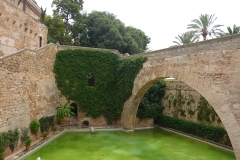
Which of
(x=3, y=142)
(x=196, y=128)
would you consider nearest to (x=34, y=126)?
(x=3, y=142)

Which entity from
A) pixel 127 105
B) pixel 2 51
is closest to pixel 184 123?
pixel 127 105

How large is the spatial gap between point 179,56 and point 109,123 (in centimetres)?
947

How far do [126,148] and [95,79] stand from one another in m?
7.33

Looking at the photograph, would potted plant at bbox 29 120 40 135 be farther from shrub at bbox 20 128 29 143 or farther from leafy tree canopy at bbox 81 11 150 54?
leafy tree canopy at bbox 81 11 150 54

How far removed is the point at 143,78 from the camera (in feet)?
46.7

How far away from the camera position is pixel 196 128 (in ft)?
46.5

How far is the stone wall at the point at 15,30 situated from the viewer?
1420 cm

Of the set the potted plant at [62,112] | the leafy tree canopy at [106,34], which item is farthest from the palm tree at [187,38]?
the potted plant at [62,112]

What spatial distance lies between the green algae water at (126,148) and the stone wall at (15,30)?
7788 millimetres

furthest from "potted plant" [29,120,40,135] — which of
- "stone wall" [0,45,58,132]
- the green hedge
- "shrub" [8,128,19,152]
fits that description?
the green hedge

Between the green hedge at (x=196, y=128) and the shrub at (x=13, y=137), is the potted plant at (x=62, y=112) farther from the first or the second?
the green hedge at (x=196, y=128)

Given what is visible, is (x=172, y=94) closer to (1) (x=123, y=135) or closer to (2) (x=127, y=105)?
(2) (x=127, y=105)

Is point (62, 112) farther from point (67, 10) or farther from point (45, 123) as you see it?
point (67, 10)

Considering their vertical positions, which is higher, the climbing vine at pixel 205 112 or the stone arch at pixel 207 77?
the stone arch at pixel 207 77
